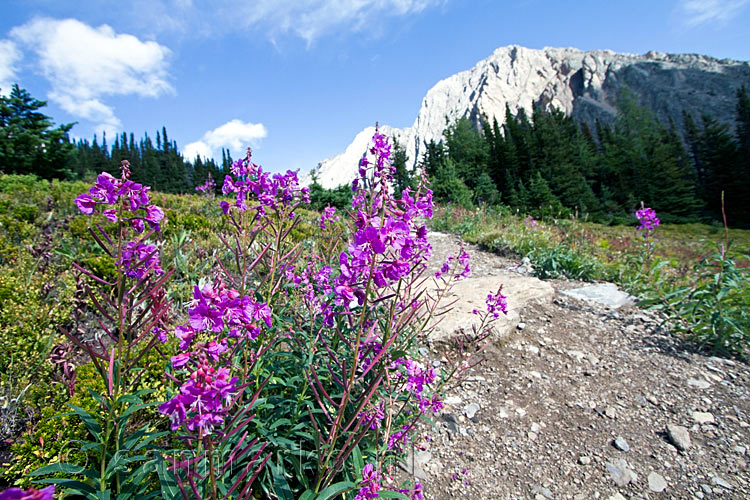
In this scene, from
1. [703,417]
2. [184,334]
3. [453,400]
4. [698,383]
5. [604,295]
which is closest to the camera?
[184,334]

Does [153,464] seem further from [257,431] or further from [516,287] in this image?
[516,287]

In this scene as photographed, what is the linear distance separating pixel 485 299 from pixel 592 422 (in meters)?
1.91

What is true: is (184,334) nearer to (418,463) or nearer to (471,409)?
(418,463)

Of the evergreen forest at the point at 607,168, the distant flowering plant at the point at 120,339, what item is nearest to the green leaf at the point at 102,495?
the distant flowering plant at the point at 120,339

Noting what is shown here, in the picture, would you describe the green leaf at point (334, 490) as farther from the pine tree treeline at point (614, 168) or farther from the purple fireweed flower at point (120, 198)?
the pine tree treeline at point (614, 168)

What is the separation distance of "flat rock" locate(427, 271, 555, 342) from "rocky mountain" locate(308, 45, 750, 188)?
5374cm

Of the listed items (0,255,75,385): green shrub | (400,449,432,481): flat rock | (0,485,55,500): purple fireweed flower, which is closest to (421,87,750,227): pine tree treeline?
(400,449,432,481): flat rock

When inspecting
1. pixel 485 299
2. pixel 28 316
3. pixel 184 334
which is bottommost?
pixel 485 299

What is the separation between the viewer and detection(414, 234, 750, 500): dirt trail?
7.50 feet

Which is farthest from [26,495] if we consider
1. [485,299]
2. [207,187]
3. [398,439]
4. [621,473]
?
[207,187]

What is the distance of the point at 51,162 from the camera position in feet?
61.6

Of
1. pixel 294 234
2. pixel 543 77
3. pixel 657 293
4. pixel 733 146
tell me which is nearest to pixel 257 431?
pixel 294 234

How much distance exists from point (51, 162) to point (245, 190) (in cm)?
2476

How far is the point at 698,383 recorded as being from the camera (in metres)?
3.24
